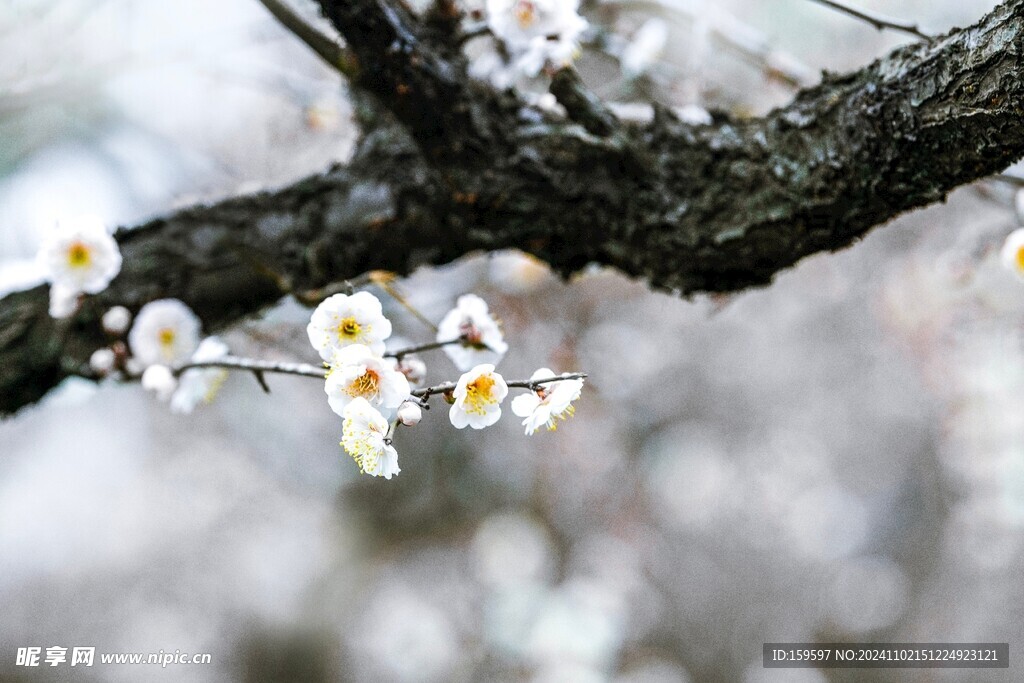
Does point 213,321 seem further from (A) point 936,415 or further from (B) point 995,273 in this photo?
(A) point 936,415

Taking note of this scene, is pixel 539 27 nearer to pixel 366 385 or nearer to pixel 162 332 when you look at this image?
pixel 366 385

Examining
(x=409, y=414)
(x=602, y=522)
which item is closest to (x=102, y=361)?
(x=409, y=414)

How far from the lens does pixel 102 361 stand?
0.91 metres

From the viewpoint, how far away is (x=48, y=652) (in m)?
1.31

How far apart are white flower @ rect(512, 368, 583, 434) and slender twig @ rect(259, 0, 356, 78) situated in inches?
→ 21.6

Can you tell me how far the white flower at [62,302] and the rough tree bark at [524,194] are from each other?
0.02 m

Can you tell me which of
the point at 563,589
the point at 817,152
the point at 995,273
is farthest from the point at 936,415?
the point at 817,152

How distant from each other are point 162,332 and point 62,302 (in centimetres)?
13

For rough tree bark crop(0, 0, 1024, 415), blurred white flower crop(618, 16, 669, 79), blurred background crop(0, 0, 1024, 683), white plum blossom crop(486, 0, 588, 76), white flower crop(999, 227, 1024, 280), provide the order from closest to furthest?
rough tree bark crop(0, 0, 1024, 415) < white plum blossom crop(486, 0, 588, 76) < white flower crop(999, 227, 1024, 280) < blurred white flower crop(618, 16, 669, 79) < blurred background crop(0, 0, 1024, 683)

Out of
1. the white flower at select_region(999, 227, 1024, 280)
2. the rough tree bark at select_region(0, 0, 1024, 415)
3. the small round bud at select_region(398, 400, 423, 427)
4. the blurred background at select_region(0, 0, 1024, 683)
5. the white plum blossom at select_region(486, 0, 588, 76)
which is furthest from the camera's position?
the blurred background at select_region(0, 0, 1024, 683)

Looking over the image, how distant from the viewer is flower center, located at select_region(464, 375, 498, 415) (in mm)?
597

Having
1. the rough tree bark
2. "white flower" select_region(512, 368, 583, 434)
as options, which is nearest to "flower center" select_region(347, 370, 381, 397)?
"white flower" select_region(512, 368, 583, 434)

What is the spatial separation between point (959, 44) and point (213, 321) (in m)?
0.94

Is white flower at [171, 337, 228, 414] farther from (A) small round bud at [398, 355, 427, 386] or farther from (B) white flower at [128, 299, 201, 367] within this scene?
(A) small round bud at [398, 355, 427, 386]
